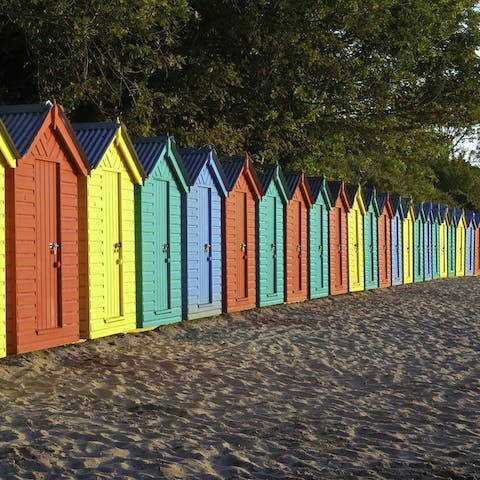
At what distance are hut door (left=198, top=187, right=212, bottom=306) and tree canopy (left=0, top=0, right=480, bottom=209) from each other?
411 centimetres

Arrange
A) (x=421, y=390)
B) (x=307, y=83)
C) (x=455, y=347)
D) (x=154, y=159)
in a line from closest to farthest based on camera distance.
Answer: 1. (x=421, y=390)
2. (x=455, y=347)
3. (x=154, y=159)
4. (x=307, y=83)

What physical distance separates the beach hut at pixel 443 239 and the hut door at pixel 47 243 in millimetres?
23088

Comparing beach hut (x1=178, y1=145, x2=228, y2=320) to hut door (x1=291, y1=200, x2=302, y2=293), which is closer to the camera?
beach hut (x1=178, y1=145, x2=228, y2=320)

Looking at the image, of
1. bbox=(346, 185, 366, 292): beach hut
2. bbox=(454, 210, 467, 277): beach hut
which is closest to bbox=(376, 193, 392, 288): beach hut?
bbox=(346, 185, 366, 292): beach hut

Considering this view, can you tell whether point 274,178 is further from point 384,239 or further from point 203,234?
point 384,239

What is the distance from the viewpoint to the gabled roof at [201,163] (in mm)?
14578

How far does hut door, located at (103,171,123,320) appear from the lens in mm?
11898

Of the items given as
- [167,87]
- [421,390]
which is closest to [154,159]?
[421,390]

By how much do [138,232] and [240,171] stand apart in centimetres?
381

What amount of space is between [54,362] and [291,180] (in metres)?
9.93

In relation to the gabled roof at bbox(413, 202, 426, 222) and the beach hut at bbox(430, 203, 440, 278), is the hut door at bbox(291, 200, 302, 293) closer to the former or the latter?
the gabled roof at bbox(413, 202, 426, 222)

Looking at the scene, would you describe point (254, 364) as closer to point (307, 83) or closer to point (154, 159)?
point (154, 159)

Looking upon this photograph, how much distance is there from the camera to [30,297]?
10117mm

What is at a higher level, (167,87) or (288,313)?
(167,87)
